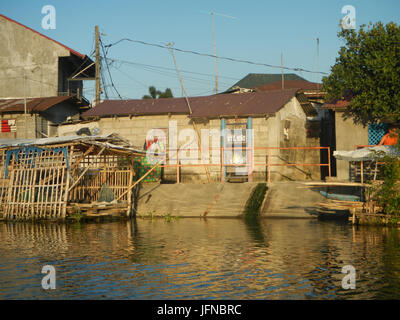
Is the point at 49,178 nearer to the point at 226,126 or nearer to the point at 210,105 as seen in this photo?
the point at 226,126

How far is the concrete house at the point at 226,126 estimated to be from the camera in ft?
81.7

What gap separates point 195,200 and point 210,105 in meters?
6.91

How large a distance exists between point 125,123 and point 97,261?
17120 mm

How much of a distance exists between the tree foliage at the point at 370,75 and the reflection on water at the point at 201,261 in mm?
6269

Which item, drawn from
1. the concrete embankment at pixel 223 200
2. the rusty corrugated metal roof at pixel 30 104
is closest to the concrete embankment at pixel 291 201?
the concrete embankment at pixel 223 200

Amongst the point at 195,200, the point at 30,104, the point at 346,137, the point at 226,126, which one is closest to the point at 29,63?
the point at 30,104

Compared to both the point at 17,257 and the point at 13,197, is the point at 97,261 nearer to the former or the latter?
the point at 17,257

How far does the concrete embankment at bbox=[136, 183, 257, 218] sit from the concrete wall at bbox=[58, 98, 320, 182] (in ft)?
8.60

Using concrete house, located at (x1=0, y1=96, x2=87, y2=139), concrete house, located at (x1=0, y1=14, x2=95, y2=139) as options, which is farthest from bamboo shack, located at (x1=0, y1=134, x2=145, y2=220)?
concrete house, located at (x1=0, y1=14, x2=95, y2=139)

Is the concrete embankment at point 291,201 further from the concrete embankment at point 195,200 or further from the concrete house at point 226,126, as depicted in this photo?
the concrete house at point 226,126

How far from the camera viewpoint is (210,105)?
2716cm

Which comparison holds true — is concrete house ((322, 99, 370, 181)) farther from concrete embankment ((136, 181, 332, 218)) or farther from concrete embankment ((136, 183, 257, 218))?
concrete embankment ((136, 183, 257, 218))

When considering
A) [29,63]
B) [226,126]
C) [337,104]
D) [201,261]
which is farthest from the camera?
[29,63]
